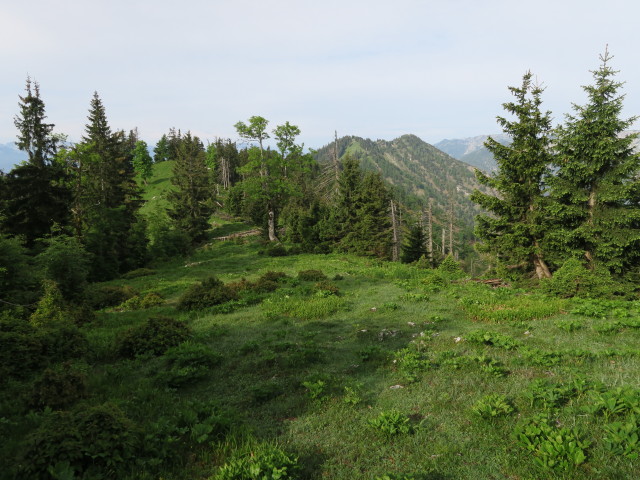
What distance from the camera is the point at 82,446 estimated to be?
4.61 meters

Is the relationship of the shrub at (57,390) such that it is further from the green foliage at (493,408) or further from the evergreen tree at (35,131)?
the evergreen tree at (35,131)

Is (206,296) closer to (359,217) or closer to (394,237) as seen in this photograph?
(359,217)

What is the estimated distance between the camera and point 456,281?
20516 millimetres

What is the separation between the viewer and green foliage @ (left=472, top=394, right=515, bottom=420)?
5.82 meters

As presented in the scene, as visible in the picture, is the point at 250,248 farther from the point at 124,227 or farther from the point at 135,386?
the point at 135,386

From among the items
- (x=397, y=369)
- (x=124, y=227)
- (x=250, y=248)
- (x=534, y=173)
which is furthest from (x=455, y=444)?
(x=250, y=248)

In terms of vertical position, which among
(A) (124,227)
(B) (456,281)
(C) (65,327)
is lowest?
(B) (456,281)

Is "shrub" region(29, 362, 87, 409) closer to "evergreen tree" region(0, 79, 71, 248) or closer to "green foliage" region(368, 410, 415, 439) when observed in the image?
"green foliage" region(368, 410, 415, 439)

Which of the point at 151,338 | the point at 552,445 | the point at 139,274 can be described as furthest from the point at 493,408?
the point at 139,274

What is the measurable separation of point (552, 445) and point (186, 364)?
8.30m

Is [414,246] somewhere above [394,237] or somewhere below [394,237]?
below

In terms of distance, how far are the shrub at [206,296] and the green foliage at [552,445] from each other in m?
14.5

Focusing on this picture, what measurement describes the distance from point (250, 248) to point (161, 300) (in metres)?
23.2

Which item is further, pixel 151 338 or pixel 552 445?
pixel 151 338
